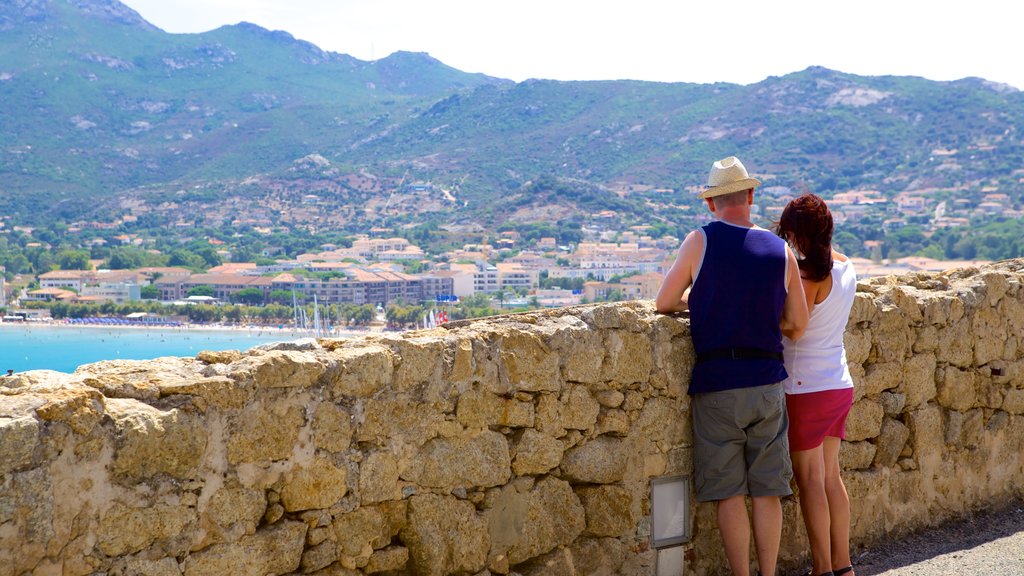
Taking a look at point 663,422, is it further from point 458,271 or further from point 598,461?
point 458,271

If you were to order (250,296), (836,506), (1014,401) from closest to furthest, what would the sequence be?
(836,506) < (1014,401) < (250,296)

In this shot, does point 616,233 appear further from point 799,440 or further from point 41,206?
point 799,440

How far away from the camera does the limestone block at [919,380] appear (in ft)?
13.3

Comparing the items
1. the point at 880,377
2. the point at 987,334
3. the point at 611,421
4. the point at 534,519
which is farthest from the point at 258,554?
the point at 987,334

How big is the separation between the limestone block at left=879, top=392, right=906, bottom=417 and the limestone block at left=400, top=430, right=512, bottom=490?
5.43 feet

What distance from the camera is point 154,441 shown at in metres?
2.47

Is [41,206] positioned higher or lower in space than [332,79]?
lower

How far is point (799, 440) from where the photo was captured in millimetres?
3320

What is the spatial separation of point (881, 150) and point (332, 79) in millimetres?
106036

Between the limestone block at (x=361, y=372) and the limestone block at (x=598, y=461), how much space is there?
67 cm

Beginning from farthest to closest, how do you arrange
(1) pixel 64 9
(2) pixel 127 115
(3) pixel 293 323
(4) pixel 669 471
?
(1) pixel 64 9
(2) pixel 127 115
(3) pixel 293 323
(4) pixel 669 471

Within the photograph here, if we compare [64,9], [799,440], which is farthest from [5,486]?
[64,9]

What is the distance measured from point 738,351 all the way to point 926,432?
1.45 m

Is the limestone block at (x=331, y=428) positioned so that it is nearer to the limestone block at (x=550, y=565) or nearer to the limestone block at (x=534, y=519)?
the limestone block at (x=534, y=519)
